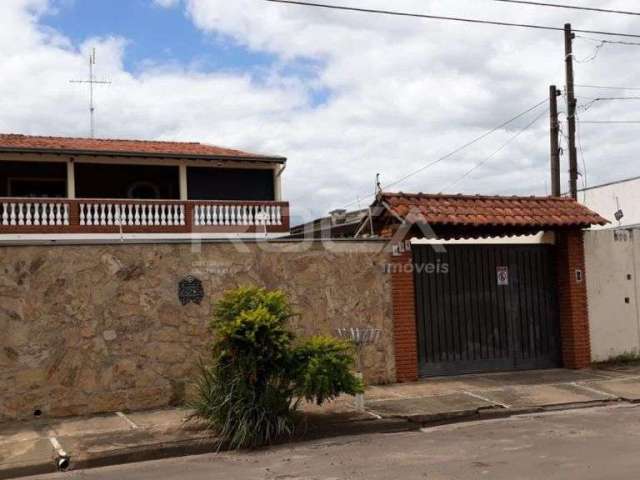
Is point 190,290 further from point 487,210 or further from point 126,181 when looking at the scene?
point 126,181

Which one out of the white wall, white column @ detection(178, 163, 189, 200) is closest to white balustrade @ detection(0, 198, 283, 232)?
white column @ detection(178, 163, 189, 200)

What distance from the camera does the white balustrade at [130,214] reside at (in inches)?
752

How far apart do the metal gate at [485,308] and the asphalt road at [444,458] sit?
2804mm

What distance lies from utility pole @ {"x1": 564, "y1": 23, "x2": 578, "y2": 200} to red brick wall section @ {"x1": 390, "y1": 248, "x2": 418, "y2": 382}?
29.6ft

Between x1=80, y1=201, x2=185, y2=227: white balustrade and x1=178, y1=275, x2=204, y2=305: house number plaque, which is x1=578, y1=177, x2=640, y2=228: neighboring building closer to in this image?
x1=80, y1=201, x2=185, y2=227: white balustrade

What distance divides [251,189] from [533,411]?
1588 centimetres

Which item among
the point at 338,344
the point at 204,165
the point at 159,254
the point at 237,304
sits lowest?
the point at 338,344

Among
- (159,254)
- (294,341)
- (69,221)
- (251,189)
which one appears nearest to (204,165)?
(251,189)

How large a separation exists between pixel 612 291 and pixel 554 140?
Result: 26.2ft

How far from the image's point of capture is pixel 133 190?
882 inches

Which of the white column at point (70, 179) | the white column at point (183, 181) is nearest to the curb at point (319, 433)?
the white column at point (70, 179)

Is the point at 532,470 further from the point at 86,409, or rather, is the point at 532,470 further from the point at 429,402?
the point at 86,409

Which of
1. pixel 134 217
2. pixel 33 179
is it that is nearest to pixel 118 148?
pixel 33 179

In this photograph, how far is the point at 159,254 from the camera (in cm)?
891
